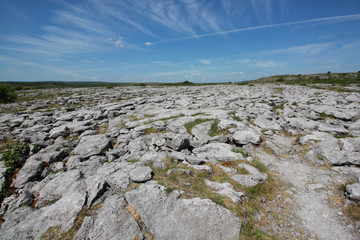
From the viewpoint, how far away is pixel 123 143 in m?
12.8

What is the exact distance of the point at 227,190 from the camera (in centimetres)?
685

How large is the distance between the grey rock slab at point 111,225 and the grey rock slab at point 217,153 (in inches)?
228

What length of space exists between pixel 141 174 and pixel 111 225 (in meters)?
Answer: 2.57

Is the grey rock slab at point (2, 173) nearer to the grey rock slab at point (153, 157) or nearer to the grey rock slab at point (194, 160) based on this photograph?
the grey rock slab at point (153, 157)

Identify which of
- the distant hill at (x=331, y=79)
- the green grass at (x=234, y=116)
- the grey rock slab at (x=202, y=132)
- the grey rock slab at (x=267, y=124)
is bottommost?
the grey rock slab at (x=202, y=132)

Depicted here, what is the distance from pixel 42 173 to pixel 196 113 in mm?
13791

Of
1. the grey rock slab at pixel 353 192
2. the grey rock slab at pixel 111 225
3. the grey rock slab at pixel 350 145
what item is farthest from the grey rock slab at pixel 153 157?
the grey rock slab at pixel 350 145

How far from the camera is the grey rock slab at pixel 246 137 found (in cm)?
1145

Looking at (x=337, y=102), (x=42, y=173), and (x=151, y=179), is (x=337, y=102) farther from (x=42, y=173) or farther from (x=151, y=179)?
(x=42, y=173)

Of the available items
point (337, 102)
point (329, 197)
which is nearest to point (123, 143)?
point (329, 197)

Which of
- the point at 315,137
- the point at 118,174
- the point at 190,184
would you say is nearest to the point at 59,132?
the point at 118,174

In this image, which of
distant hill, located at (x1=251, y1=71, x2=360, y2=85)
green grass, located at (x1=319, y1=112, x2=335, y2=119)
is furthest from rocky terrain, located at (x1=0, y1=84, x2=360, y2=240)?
distant hill, located at (x1=251, y1=71, x2=360, y2=85)

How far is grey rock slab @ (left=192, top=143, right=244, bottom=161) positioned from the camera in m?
9.69

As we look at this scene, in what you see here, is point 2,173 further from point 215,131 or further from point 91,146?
point 215,131
